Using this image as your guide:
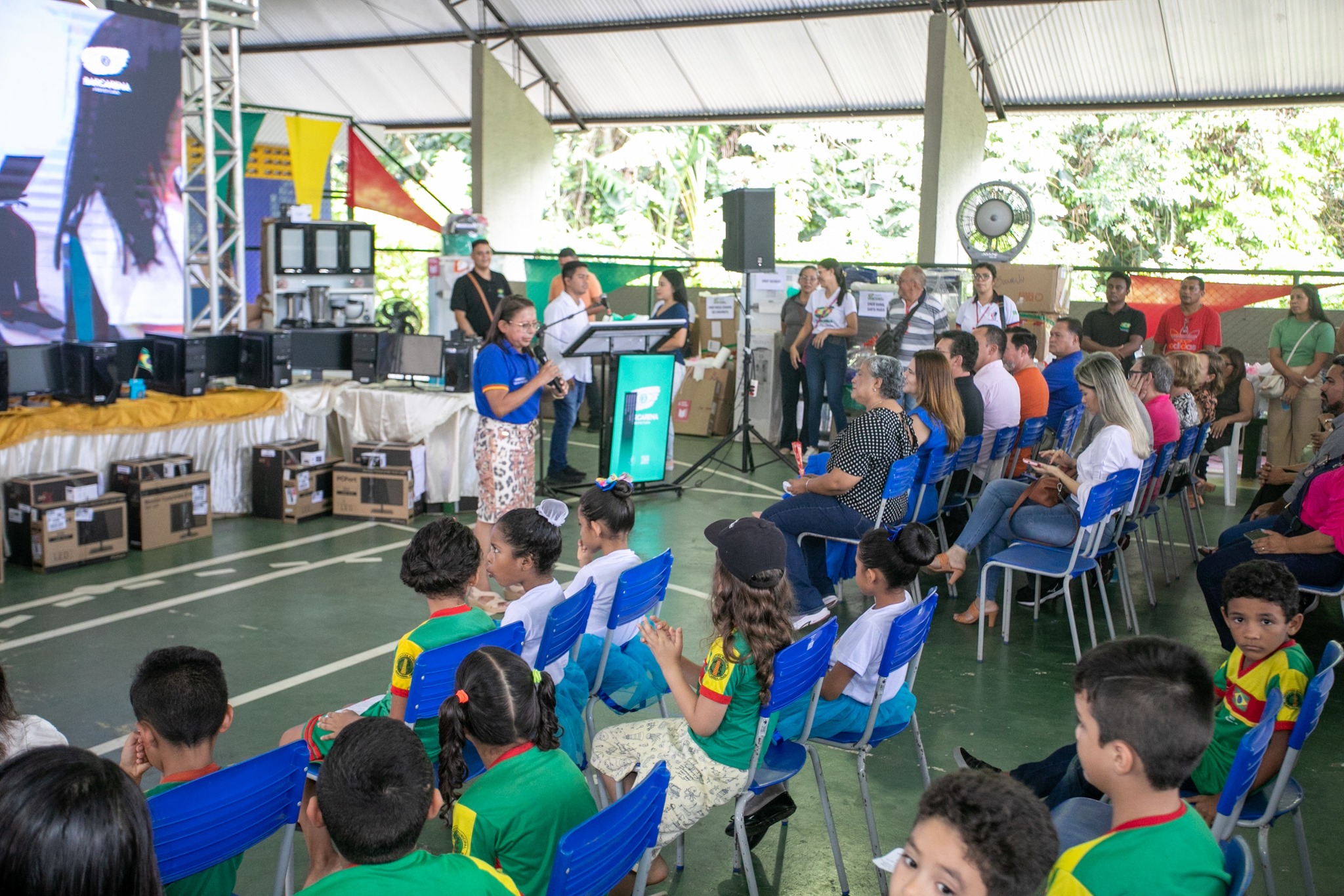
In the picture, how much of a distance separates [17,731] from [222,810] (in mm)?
684

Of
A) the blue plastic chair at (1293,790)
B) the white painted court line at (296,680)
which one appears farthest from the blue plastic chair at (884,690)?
the white painted court line at (296,680)

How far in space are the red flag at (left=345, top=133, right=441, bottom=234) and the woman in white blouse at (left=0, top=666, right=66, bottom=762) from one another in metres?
11.9

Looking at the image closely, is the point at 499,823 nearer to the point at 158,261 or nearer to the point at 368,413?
the point at 368,413

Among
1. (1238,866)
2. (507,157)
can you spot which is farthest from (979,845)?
(507,157)

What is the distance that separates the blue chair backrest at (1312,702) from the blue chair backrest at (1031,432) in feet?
12.5

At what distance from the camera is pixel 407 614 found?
543cm

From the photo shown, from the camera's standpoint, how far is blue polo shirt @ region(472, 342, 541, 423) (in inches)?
215

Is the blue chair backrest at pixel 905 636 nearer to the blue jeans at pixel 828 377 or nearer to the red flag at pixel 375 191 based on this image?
the blue jeans at pixel 828 377

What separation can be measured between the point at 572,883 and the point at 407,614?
371cm

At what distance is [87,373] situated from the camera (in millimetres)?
6406

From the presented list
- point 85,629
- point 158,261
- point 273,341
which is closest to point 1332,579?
point 85,629

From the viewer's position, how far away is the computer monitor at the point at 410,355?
764 cm

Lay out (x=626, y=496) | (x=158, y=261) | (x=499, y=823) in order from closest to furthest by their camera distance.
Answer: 1. (x=499, y=823)
2. (x=626, y=496)
3. (x=158, y=261)

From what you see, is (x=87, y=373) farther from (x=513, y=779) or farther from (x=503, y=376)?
(x=513, y=779)
